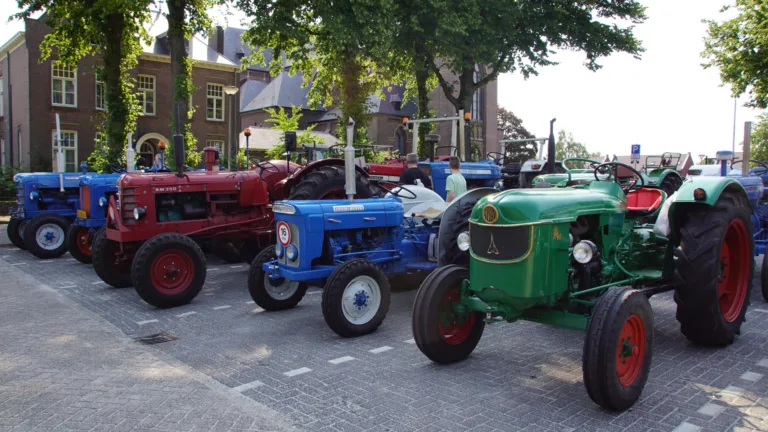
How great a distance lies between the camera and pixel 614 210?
4.34 metres

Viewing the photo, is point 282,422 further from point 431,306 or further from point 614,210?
point 614,210

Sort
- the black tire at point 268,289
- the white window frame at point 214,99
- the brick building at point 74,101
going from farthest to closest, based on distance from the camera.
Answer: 1. the white window frame at point 214,99
2. the brick building at point 74,101
3. the black tire at point 268,289

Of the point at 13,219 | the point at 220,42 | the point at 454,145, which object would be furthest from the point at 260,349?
the point at 220,42

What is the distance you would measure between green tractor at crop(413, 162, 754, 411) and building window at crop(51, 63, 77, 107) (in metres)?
25.6

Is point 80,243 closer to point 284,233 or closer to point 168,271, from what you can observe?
point 168,271

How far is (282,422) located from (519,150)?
4806 centimetres

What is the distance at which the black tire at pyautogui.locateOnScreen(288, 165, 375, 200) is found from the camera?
25.0 ft

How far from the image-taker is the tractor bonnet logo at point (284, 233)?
19.1ft

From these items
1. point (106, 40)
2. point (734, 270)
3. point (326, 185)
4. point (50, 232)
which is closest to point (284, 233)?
point (326, 185)

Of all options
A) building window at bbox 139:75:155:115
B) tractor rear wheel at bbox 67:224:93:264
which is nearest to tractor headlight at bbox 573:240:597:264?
tractor rear wheel at bbox 67:224:93:264

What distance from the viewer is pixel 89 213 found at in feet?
31.6

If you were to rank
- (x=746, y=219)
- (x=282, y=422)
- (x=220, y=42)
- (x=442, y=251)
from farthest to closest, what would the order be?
(x=220, y=42), (x=442, y=251), (x=746, y=219), (x=282, y=422)

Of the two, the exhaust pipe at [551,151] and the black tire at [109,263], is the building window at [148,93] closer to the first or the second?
the black tire at [109,263]

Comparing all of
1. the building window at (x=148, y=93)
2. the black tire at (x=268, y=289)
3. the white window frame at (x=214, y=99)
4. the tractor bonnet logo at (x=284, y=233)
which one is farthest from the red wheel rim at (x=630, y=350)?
the white window frame at (x=214, y=99)
